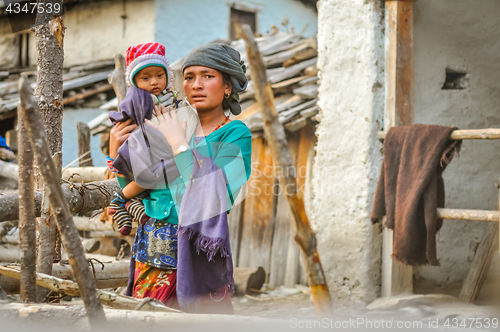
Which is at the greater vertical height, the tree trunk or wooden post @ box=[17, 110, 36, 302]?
the tree trunk

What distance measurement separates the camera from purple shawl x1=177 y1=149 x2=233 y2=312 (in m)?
Result: 1.57

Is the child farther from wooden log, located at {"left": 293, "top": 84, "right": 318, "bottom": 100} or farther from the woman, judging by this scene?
wooden log, located at {"left": 293, "top": 84, "right": 318, "bottom": 100}

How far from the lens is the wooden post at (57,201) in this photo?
1174mm

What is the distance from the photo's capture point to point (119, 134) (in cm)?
173

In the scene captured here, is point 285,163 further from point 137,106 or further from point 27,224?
point 27,224

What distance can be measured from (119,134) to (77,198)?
0.74 meters

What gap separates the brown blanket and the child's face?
1.97m

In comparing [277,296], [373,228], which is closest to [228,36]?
[277,296]

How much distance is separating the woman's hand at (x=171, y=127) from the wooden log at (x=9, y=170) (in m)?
3.84

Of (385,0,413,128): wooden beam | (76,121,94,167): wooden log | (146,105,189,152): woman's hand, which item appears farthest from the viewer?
(76,121,94,167): wooden log

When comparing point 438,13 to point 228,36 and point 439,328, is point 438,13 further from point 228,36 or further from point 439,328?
point 228,36

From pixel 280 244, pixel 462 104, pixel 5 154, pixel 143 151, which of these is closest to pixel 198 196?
pixel 143 151

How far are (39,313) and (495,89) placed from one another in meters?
4.05

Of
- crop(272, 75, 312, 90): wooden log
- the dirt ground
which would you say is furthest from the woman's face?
crop(272, 75, 312, 90): wooden log
